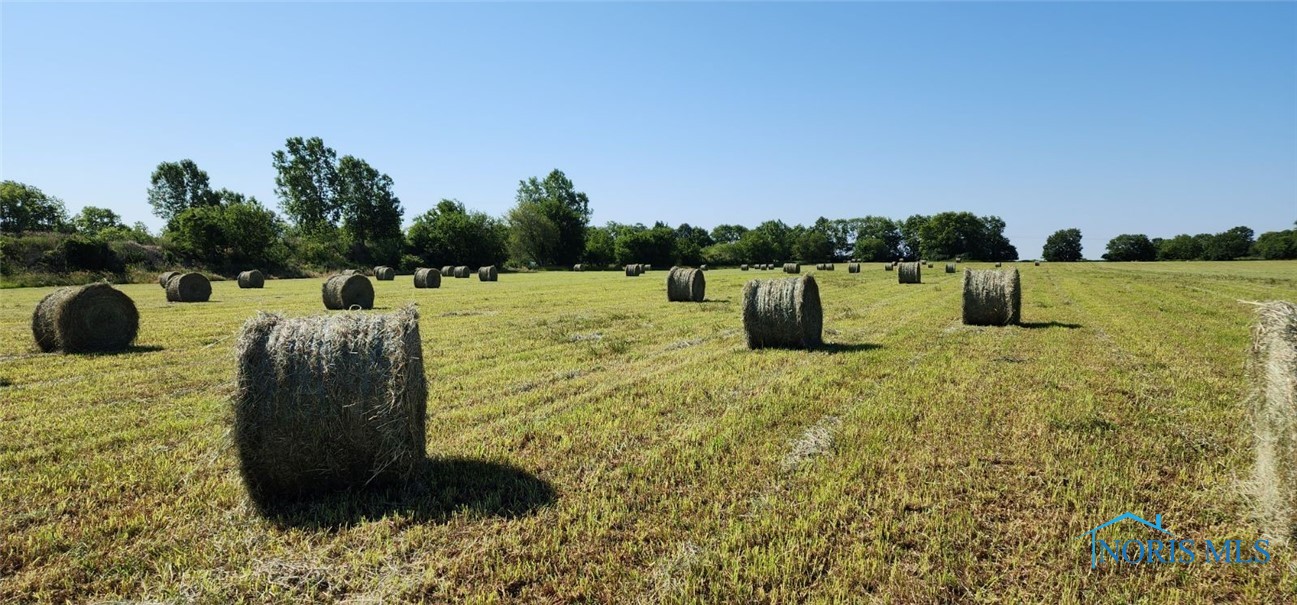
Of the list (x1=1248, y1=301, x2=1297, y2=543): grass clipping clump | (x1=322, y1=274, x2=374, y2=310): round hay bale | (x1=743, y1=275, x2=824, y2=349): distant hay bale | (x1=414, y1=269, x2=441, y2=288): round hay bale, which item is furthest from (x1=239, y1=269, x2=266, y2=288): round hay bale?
(x1=1248, y1=301, x2=1297, y2=543): grass clipping clump

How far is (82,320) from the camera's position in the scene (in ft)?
39.0

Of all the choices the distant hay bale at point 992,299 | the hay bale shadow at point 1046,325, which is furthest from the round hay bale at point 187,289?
the hay bale shadow at point 1046,325

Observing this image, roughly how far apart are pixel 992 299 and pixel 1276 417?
34.6ft

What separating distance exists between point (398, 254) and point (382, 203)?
12.2 metres

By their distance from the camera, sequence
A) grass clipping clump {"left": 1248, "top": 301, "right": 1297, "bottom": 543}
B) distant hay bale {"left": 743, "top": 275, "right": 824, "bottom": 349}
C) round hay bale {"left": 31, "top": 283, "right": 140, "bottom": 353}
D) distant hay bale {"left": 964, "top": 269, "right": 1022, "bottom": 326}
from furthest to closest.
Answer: distant hay bale {"left": 964, "top": 269, "right": 1022, "bottom": 326} → round hay bale {"left": 31, "top": 283, "right": 140, "bottom": 353} → distant hay bale {"left": 743, "top": 275, "right": 824, "bottom": 349} → grass clipping clump {"left": 1248, "top": 301, "right": 1297, "bottom": 543}

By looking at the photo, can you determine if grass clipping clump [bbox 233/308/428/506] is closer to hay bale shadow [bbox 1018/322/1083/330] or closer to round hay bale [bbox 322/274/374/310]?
hay bale shadow [bbox 1018/322/1083/330]

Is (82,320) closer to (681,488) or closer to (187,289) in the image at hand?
(681,488)

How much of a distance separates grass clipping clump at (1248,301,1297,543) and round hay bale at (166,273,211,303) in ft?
102

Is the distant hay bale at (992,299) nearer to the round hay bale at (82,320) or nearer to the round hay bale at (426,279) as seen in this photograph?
the round hay bale at (82,320)

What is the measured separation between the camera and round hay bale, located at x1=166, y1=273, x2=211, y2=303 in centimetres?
2502

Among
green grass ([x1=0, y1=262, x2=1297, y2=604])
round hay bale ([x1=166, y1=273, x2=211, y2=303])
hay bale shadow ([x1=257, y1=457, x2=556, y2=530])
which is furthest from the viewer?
round hay bale ([x1=166, y1=273, x2=211, y2=303])

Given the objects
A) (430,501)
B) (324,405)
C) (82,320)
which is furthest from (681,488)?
(82,320)

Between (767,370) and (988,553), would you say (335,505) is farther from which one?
(767,370)

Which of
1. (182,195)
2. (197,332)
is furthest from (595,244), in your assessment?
(197,332)
